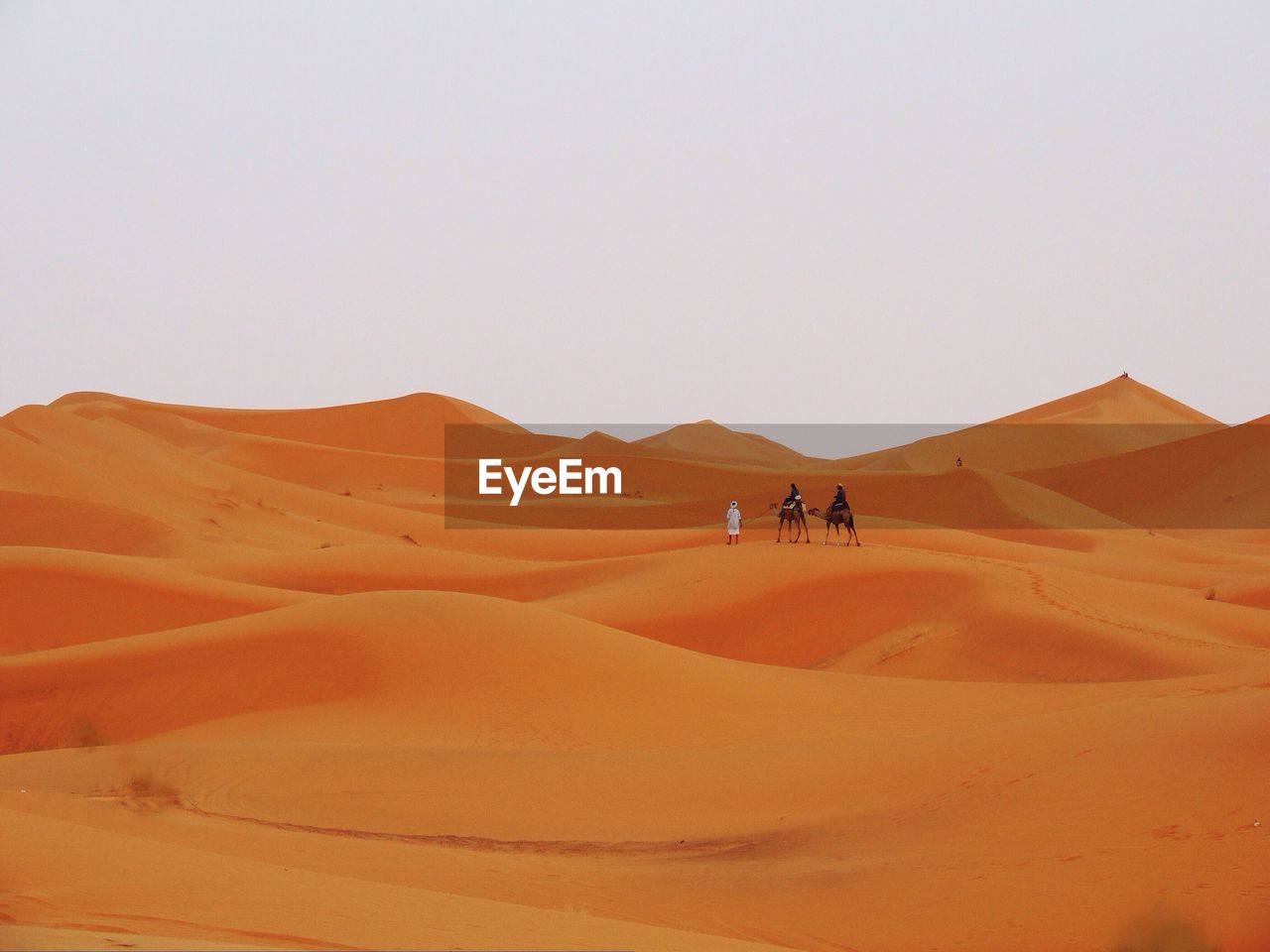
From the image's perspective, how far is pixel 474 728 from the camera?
16.0 m

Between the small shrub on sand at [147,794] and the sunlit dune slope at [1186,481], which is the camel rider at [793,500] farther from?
the sunlit dune slope at [1186,481]

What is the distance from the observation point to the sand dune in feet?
25.9

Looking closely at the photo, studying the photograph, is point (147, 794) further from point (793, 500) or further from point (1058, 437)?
point (1058, 437)

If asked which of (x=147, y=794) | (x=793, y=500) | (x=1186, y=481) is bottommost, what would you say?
(x=147, y=794)

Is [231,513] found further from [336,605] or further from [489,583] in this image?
[336,605]

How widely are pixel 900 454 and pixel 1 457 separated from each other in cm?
5019

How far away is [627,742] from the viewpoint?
15.6 metres

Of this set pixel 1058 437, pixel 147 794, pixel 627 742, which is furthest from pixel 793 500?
pixel 1058 437

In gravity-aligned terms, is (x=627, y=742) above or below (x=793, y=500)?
below
